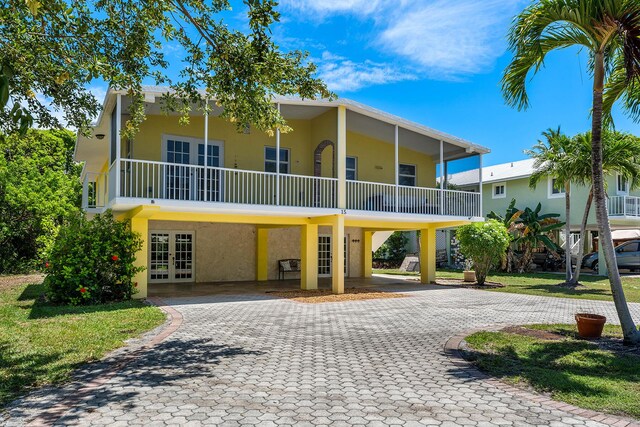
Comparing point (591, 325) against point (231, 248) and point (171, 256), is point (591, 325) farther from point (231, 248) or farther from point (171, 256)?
point (171, 256)

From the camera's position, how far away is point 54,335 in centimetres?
839

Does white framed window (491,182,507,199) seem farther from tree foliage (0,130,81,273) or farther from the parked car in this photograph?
tree foliage (0,130,81,273)

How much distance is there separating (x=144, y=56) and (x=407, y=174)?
13.3 m

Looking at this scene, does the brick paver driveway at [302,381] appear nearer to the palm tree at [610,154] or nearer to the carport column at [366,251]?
the palm tree at [610,154]

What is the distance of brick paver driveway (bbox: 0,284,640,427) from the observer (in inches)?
185

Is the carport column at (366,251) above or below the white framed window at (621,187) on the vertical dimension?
below

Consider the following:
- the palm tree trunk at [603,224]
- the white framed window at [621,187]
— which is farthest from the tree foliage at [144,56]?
the white framed window at [621,187]

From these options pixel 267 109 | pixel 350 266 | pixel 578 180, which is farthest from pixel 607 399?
pixel 350 266

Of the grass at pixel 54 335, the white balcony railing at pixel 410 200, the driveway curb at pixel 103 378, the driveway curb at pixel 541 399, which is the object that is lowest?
the driveway curb at pixel 541 399

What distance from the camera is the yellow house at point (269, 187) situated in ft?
46.0

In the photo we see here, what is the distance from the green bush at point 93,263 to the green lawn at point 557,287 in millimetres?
12699

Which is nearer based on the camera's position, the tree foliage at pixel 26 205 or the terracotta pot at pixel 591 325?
the terracotta pot at pixel 591 325

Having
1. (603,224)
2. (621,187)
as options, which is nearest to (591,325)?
(603,224)

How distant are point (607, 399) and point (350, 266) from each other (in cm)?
1814
